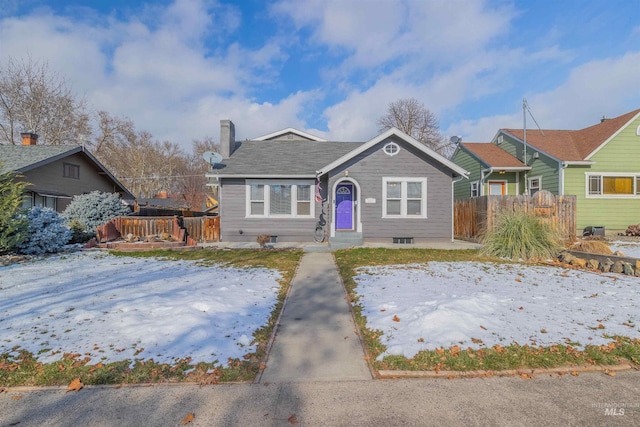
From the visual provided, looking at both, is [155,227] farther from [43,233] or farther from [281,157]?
[281,157]

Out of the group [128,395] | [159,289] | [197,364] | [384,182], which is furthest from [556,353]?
[384,182]

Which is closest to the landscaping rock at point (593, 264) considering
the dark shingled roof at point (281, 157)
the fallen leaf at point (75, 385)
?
the dark shingled roof at point (281, 157)

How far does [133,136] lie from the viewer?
42750 millimetres

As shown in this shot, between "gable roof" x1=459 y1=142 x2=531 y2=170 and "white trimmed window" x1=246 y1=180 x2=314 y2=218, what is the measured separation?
36.5 feet

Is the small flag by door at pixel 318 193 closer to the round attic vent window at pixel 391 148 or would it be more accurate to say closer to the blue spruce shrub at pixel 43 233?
the round attic vent window at pixel 391 148

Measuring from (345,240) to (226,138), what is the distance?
791cm

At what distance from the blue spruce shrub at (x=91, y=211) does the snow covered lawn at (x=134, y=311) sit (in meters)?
6.32

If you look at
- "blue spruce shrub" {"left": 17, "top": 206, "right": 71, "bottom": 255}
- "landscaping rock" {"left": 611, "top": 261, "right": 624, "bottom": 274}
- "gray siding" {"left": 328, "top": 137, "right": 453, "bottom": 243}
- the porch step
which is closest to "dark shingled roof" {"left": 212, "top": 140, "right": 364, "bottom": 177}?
"gray siding" {"left": 328, "top": 137, "right": 453, "bottom": 243}

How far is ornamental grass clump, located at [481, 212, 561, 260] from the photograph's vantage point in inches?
361

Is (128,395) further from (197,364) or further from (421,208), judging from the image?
(421,208)

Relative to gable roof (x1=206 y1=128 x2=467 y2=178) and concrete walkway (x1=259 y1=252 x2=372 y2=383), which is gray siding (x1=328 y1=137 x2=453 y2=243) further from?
concrete walkway (x1=259 y1=252 x2=372 y2=383)

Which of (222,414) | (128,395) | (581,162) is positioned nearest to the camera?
(222,414)

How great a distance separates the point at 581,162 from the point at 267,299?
17.6m

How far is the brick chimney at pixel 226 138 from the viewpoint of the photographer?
601 inches
